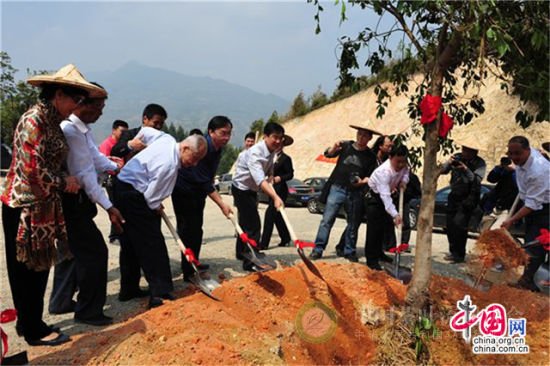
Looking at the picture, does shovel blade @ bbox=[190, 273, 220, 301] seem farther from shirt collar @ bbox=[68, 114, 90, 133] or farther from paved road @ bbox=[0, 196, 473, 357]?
shirt collar @ bbox=[68, 114, 90, 133]

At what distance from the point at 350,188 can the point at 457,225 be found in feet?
5.61

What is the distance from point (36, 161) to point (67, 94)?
1.83 ft

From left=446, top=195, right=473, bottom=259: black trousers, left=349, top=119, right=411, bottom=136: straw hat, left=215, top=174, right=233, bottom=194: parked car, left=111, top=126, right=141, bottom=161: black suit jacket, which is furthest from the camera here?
left=215, top=174, right=233, bottom=194: parked car

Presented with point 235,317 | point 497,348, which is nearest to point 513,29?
point 497,348

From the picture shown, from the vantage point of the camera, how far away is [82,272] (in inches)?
138

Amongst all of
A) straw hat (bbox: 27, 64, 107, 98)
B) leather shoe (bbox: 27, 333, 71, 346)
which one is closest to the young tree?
straw hat (bbox: 27, 64, 107, 98)

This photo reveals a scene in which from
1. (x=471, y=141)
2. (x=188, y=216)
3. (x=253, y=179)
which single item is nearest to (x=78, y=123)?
(x=188, y=216)

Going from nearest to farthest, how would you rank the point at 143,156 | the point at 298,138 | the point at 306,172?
the point at 143,156 < the point at 306,172 < the point at 298,138

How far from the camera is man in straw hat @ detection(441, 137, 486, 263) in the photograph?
6055 mm

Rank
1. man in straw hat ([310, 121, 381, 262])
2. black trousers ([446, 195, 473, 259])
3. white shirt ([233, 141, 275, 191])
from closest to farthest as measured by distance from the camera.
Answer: white shirt ([233, 141, 275, 191]), man in straw hat ([310, 121, 381, 262]), black trousers ([446, 195, 473, 259])

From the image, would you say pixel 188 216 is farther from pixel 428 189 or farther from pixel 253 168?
pixel 428 189

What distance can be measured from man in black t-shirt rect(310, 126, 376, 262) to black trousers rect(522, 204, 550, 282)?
6.52 feet

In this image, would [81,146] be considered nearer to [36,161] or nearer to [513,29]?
[36,161]

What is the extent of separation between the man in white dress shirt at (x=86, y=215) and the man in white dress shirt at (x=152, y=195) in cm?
30
